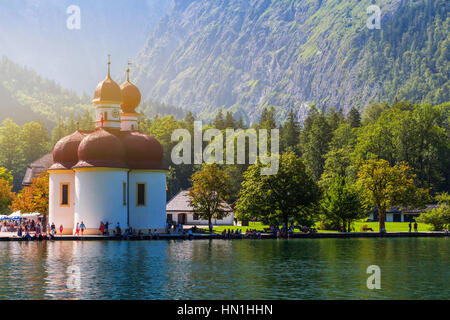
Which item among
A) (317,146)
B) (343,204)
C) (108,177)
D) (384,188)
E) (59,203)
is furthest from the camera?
(317,146)

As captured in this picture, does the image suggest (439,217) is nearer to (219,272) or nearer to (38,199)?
(38,199)

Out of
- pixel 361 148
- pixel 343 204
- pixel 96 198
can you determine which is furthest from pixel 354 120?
pixel 96 198

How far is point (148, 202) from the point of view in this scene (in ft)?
256

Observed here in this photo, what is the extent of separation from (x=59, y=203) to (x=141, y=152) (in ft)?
34.1

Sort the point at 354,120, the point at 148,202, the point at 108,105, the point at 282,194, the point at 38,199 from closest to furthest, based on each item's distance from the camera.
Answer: the point at 148,202
the point at 282,194
the point at 108,105
the point at 38,199
the point at 354,120

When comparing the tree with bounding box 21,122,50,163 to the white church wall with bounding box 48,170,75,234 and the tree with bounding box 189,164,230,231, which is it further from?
the white church wall with bounding box 48,170,75,234

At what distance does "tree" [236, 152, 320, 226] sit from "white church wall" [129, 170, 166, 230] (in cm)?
922

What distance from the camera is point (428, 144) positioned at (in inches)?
4508

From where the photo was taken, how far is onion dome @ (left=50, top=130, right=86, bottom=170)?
77688 mm

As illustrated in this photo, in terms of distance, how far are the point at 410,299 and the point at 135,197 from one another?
51.5m

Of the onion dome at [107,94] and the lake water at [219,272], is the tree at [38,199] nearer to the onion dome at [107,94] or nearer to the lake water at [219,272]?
the onion dome at [107,94]

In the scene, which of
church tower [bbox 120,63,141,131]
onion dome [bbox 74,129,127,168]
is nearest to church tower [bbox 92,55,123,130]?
church tower [bbox 120,63,141,131]
